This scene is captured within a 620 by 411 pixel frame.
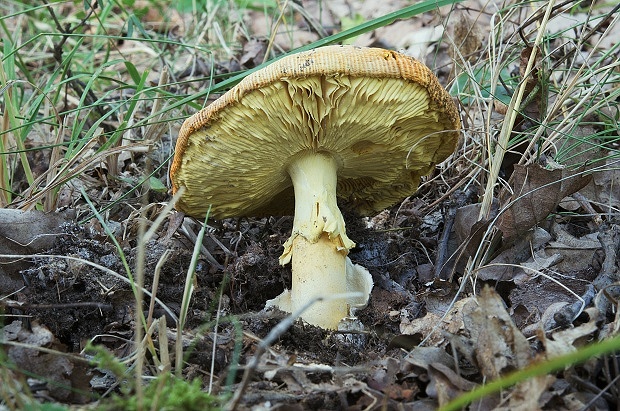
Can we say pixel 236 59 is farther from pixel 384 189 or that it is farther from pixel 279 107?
pixel 279 107

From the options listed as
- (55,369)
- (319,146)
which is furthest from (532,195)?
(55,369)

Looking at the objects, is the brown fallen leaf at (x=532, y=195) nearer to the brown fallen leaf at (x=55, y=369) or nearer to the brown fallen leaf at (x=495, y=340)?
the brown fallen leaf at (x=495, y=340)

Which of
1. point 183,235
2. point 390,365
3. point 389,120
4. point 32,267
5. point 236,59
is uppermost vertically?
point 236,59

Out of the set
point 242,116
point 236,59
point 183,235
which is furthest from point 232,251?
point 236,59

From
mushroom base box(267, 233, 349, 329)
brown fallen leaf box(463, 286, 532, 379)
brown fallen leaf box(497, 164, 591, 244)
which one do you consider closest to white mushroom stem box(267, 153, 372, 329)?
mushroom base box(267, 233, 349, 329)

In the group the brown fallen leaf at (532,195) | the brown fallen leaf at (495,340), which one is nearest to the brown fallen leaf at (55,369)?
the brown fallen leaf at (495,340)

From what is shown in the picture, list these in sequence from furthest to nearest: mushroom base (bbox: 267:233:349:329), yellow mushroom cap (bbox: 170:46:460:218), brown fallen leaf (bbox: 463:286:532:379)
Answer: mushroom base (bbox: 267:233:349:329) < yellow mushroom cap (bbox: 170:46:460:218) < brown fallen leaf (bbox: 463:286:532:379)

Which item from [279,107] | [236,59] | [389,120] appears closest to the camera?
[279,107]

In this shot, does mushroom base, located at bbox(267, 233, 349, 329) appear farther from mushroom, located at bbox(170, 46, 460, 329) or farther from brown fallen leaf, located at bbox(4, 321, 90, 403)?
brown fallen leaf, located at bbox(4, 321, 90, 403)
